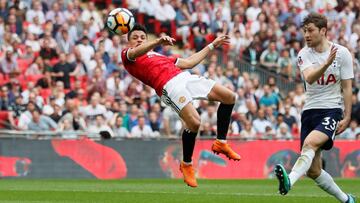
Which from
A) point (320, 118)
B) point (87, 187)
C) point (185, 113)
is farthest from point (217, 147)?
point (87, 187)

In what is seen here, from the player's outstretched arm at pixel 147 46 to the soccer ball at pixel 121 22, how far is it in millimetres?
485

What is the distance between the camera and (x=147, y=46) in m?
14.1

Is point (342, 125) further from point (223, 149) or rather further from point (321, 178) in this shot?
point (223, 149)

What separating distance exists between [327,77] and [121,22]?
3.30 metres

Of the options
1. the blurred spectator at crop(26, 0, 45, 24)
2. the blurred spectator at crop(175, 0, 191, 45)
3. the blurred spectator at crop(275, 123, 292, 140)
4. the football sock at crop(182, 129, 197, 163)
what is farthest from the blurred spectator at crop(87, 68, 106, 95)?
the football sock at crop(182, 129, 197, 163)

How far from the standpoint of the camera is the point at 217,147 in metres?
14.6

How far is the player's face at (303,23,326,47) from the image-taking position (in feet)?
42.4

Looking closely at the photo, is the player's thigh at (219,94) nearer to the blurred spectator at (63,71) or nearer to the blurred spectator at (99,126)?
the blurred spectator at (99,126)

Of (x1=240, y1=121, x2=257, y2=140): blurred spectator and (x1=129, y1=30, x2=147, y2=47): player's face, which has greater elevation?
(x1=129, y1=30, x2=147, y2=47): player's face

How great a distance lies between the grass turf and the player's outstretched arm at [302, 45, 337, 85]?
2604 mm

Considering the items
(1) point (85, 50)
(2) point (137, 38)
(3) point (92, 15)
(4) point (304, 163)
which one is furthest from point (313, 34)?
(3) point (92, 15)

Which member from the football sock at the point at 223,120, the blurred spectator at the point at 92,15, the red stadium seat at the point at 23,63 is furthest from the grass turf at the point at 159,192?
the blurred spectator at the point at 92,15

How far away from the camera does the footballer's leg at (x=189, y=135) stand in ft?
47.7

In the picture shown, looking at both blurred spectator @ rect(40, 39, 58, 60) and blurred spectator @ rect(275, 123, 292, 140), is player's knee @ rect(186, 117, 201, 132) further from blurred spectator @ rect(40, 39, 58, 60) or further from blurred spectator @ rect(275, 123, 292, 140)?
blurred spectator @ rect(40, 39, 58, 60)
